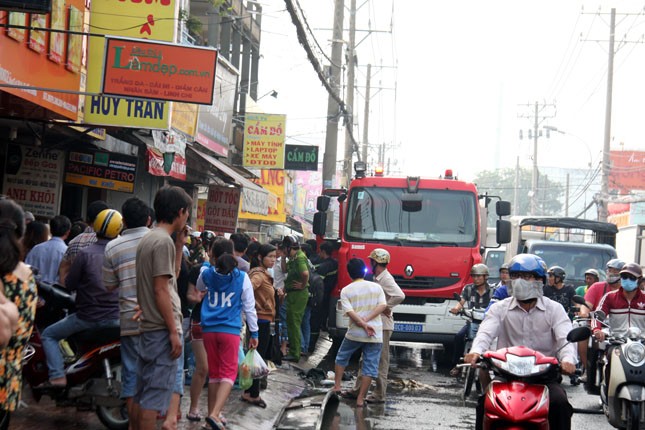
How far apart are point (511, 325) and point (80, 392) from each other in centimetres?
352

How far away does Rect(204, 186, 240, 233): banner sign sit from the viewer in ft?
75.4

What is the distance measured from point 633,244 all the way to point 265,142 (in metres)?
11.8

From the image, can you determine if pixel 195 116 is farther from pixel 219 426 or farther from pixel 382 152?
pixel 382 152

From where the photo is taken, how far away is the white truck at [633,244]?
2902 centimetres

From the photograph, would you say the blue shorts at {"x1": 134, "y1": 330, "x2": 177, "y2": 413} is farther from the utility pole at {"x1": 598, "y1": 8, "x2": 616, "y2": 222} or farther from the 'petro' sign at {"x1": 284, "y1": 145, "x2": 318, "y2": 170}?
the utility pole at {"x1": 598, "y1": 8, "x2": 616, "y2": 222}

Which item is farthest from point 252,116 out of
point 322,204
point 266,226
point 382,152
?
point 382,152

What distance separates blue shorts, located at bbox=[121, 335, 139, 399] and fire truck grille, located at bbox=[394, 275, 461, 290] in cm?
929

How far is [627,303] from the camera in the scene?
11008 mm

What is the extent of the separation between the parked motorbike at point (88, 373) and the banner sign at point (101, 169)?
27.5 ft

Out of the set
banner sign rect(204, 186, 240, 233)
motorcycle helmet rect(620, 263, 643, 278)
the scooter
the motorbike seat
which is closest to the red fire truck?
motorcycle helmet rect(620, 263, 643, 278)

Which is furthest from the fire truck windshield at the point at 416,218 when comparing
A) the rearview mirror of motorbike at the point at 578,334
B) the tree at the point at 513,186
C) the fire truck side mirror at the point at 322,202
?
the tree at the point at 513,186

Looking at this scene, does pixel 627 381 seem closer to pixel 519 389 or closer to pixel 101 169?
pixel 519 389

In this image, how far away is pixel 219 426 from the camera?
8734 mm

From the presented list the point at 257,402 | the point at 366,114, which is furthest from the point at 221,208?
the point at 366,114
